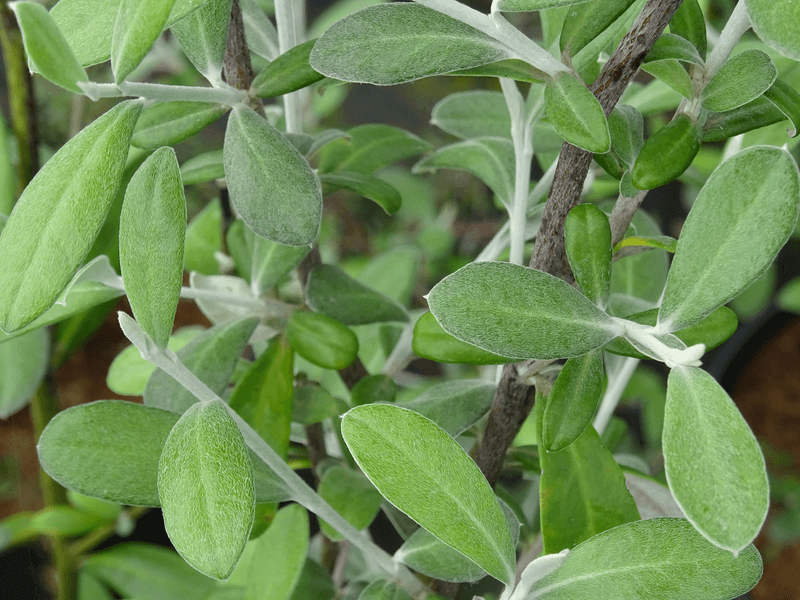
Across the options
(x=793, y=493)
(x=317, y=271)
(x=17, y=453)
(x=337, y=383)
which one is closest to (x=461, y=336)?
(x=317, y=271)

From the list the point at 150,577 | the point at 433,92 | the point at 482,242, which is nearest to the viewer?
the point at 150,577

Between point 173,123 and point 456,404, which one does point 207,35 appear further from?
point 456,404

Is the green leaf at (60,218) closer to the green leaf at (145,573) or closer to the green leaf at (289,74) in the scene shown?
Answer: the green leaf at (289,74)

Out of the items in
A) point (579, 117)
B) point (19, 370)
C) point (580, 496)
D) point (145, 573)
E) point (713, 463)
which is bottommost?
point (145, 573)

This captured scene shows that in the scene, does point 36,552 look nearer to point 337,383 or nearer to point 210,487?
point 337,383

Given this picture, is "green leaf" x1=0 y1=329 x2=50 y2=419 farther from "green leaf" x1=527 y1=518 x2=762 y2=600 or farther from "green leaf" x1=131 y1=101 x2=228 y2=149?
"green leaf" x1=527 y1=518 x2=762 y2=600

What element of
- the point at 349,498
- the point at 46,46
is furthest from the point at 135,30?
the point at 349,498
